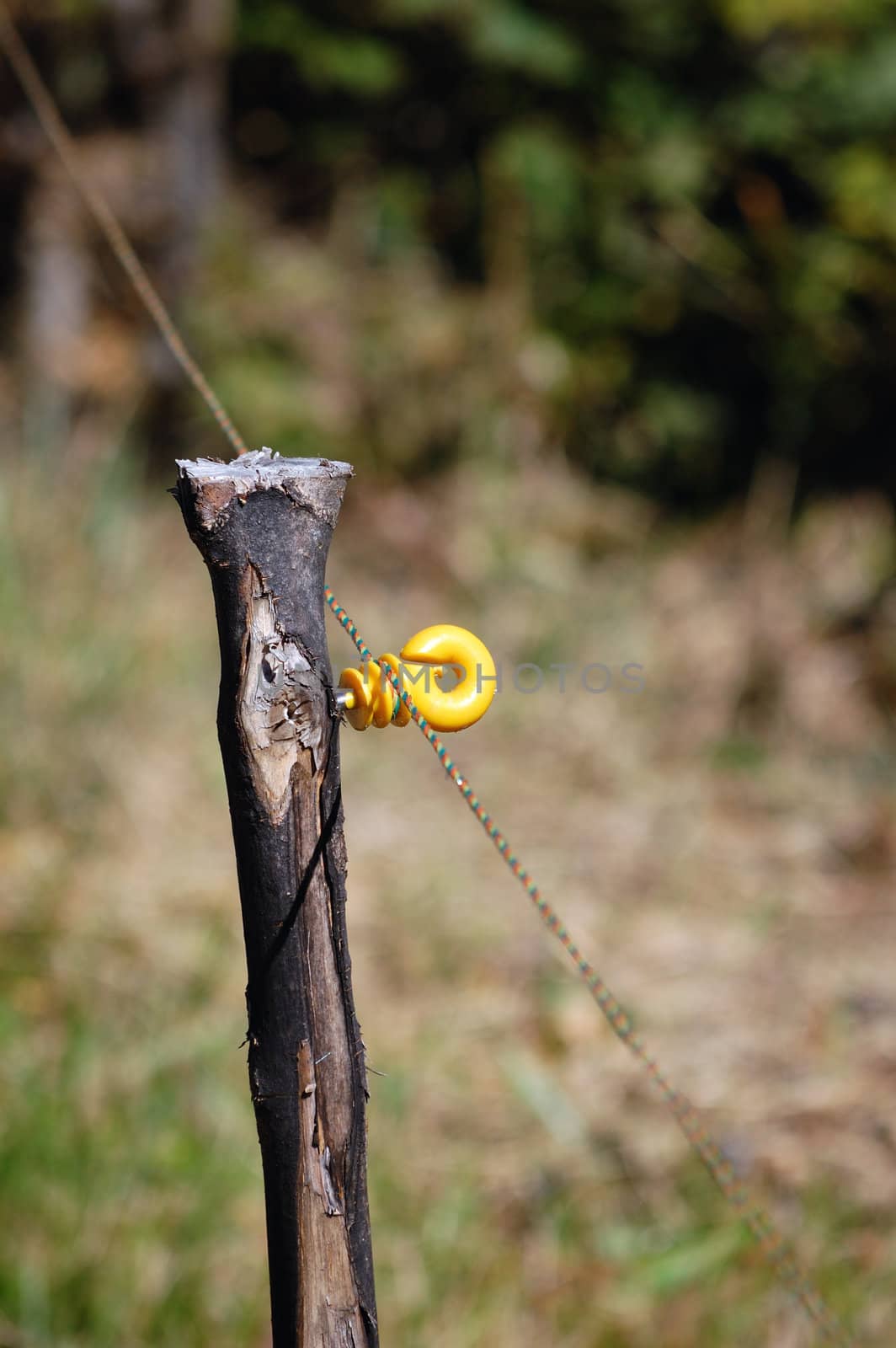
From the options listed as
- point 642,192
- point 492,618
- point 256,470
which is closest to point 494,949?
point 492,618

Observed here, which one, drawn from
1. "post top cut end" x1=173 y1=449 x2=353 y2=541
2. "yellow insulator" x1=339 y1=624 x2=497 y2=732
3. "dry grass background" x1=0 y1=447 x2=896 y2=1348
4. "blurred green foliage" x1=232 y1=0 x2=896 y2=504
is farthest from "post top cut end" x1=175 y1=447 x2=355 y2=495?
"blurred green foliage" x1=232 y1=0 x2=896 y2=504

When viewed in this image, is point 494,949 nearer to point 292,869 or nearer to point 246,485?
point 292,869

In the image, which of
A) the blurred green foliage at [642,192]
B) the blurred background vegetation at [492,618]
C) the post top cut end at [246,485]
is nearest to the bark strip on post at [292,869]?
the post top cut end at [246,485]

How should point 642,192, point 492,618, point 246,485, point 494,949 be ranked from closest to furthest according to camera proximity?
point 246,485
point 494,949
point 492,618
point 642,192

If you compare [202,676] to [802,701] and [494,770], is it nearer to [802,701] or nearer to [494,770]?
[494,770]

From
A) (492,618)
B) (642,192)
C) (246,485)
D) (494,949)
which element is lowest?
(246,485)

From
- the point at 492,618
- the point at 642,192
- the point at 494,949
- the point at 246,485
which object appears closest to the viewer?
the point at 246,485
